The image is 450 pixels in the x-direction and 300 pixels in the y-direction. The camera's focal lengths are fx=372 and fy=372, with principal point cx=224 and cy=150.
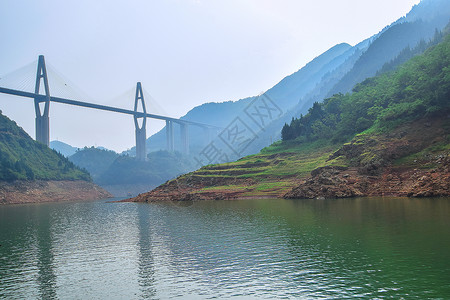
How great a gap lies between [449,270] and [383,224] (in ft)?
51.2

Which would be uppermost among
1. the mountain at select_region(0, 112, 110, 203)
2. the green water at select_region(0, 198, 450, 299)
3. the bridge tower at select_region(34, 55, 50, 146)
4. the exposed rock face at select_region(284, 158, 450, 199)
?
the bridge tower at select_region(34, 55, 50, 146)

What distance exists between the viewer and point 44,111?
173000 millimetres

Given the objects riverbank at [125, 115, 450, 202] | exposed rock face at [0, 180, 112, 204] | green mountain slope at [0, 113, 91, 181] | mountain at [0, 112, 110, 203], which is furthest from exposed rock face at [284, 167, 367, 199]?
green mountain slope at [0, 113, 91, 181]

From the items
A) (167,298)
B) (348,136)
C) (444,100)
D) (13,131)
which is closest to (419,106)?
(444,100)

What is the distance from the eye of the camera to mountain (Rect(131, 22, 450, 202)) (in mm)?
71438

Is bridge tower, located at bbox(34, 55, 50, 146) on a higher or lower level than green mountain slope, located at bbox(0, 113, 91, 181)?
higher

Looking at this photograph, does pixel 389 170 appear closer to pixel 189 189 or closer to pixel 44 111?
pixel 189 189

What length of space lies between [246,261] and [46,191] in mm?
142740

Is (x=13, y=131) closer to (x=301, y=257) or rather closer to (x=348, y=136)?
(x=348, y=136)

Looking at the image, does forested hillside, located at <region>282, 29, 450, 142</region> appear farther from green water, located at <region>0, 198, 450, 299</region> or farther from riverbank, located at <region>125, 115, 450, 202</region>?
green water, located at <region>0, 198, 450, 299</region>

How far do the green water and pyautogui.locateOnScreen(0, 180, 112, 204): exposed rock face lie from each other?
104141 millimetres

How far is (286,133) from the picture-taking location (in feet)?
458

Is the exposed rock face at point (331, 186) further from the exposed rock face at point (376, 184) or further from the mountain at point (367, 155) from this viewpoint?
the mountain at point (367, 155)

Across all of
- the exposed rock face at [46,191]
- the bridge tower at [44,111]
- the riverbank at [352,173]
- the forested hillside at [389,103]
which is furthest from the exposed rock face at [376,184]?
the bridge tower at [44,111]
